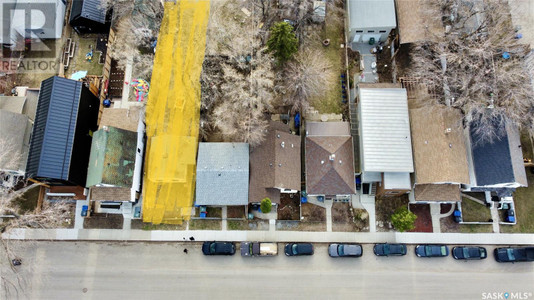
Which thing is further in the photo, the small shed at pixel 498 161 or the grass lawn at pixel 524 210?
the grass lawn at pixel 524 210

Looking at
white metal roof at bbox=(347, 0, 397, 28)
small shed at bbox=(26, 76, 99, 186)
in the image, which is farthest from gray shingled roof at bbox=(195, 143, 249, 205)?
white metal roof at bbox=(347, 0, 397, 28)

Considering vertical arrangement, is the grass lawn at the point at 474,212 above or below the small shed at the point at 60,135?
below

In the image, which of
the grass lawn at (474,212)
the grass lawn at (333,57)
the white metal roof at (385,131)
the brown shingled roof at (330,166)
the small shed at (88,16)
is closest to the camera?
the white metal roof at (385,131)

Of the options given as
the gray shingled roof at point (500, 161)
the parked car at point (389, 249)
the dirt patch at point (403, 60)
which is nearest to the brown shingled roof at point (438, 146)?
the gray shingled roof at point (500, 161)

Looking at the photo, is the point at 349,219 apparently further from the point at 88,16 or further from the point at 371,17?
the point at 88,16

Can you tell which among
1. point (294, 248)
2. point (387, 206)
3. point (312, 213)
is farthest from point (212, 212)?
point (387, 206)
